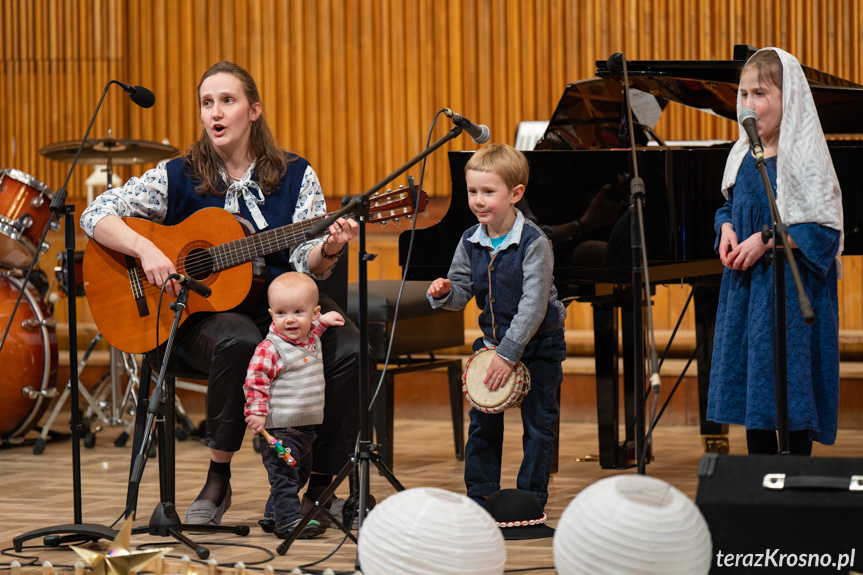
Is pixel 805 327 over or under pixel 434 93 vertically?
under

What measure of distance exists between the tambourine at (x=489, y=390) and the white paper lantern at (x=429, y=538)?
0.75 metres

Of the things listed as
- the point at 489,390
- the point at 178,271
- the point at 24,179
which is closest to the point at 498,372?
the point at 489,390

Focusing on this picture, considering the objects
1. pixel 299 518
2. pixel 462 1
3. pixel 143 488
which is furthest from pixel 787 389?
pixel 462 1

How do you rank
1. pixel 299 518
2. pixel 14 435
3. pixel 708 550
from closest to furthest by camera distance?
pixel 708 550
pixel 299 518
pixel 14 435

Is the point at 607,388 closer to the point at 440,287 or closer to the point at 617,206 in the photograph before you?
the point at 617,206

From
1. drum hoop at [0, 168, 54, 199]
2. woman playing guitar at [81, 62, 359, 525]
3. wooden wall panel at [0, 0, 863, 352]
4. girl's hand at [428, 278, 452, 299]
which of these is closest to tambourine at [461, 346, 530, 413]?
girl's hand at [428, 278, 452, 299]

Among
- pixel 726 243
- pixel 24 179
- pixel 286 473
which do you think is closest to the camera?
pixel 726 243

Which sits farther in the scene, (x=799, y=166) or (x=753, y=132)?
(x=799, y=166)

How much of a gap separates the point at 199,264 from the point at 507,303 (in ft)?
3.10

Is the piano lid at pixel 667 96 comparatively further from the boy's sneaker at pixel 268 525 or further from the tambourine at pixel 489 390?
the boy's sneaker at pixel 268 525

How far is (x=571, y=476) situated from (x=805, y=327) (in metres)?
1.47

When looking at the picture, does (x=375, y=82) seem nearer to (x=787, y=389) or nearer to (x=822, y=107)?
(x=822, y=107)

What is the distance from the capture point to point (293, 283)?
9.95 ft

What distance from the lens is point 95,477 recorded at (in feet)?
13.9
